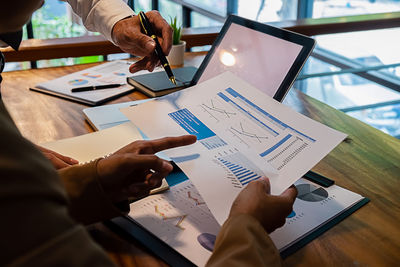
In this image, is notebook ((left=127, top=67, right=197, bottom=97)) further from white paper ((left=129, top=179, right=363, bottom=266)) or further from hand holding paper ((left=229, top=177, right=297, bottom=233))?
hand holding paper ((left=229, top=177, right=297, bottom=233))

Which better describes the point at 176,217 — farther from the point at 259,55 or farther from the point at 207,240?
the point at 259,55

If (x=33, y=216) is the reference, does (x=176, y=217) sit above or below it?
below

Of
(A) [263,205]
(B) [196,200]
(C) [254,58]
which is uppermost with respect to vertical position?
(C) [254,58]

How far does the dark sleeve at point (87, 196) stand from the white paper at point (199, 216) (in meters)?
0.07

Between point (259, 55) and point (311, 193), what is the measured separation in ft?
1.32

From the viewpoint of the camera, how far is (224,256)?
634 millimetres

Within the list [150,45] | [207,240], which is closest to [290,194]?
[207,240]

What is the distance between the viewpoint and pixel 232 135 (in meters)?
0.94

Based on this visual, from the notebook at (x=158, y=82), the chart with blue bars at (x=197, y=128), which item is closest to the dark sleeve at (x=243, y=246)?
the chart with blue bars at (x=197, y=128)

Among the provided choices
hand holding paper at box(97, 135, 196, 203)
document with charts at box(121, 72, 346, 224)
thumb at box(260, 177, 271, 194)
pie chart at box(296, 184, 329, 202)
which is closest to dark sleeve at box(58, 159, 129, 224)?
hand holding paper at box(97, 135, 196, 203)

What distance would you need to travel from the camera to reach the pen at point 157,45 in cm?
127

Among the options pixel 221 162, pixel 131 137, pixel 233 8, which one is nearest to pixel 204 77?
pixel 131 137

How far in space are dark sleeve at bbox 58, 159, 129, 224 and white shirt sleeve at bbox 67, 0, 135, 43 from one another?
699mm

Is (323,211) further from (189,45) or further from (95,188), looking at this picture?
(189,45)
